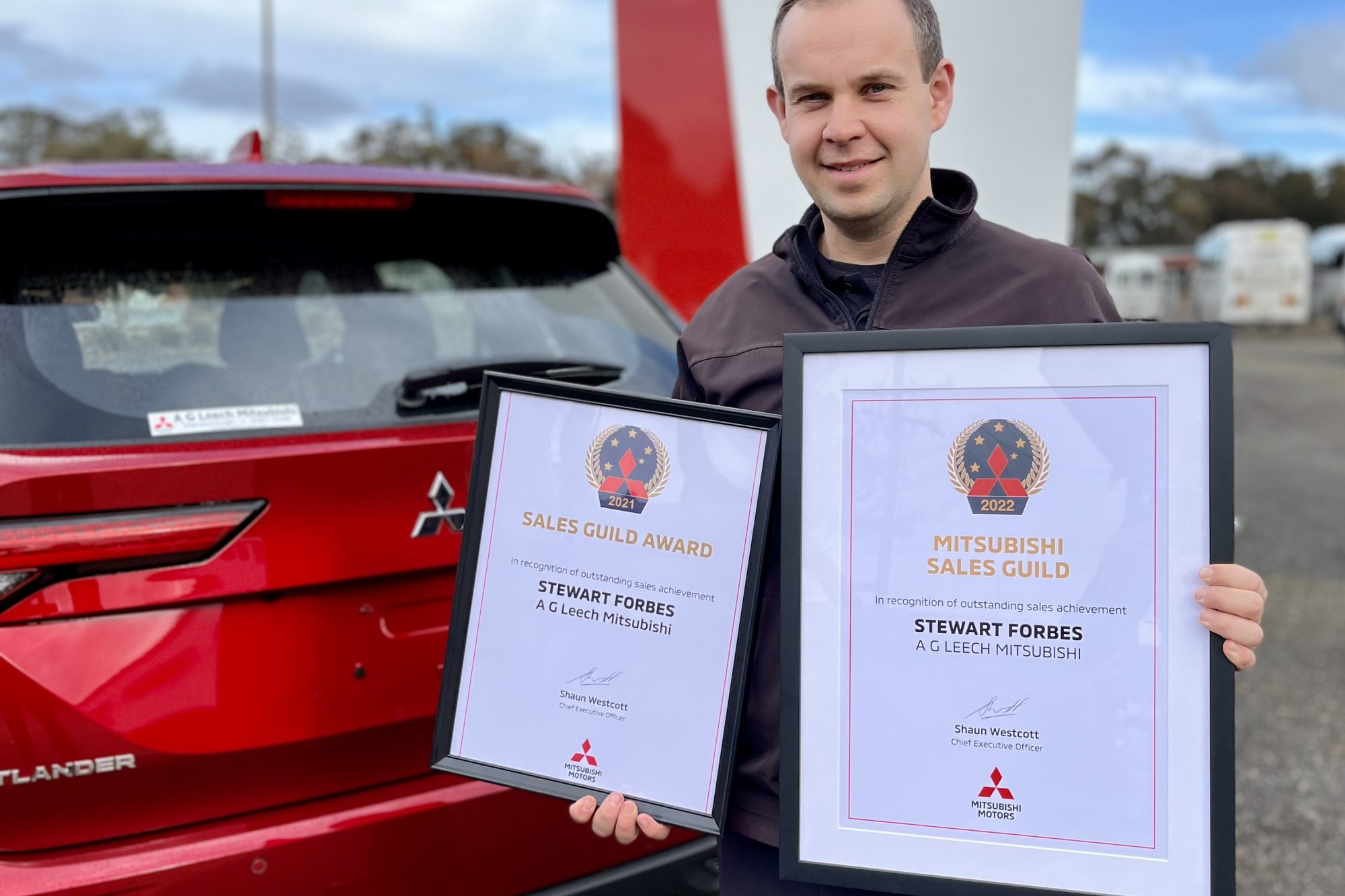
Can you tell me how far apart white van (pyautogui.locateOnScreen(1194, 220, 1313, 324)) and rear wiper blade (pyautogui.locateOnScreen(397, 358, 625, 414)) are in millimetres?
30752

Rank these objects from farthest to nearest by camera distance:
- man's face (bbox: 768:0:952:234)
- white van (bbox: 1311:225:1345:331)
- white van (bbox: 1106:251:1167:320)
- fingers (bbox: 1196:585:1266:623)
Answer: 1. white van (bbox: 1311:225:1345:331)
2. white van (bbox: 1106:251:1167:320)
3. man's face (bbox: 768:0:952:234)
4. fingers (bbox: 1196:585:1266:623)

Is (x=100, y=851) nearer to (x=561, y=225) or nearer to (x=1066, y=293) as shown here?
(x=561, y=225)

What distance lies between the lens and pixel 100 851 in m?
1.56

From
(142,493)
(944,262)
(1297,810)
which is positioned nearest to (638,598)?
(944,262)

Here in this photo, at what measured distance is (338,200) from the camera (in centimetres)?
203

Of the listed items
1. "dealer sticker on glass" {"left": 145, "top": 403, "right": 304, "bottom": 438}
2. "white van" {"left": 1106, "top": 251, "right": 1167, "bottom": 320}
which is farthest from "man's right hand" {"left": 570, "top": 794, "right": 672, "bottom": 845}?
"white van" {"left": 1106, "top": 251, "right": 1167, "bottom": 320}

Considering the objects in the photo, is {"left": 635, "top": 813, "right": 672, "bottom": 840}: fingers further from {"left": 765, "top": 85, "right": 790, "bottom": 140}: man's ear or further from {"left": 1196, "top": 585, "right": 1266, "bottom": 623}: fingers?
{"left": 765, "top": 85, "right": 790, "bottom": 140}: man's ear

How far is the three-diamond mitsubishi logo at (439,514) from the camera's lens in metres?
1.76

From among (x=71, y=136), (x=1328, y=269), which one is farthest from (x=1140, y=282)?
(x=71, y=136)

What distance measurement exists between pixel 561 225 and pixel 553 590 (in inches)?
42.1

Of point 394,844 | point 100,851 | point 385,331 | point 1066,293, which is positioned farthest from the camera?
point 385,331

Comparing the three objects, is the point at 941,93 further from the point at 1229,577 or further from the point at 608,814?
the point at 608,814
